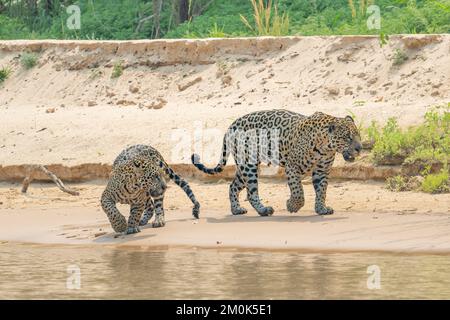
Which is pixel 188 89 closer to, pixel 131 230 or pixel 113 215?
pixel 131 230

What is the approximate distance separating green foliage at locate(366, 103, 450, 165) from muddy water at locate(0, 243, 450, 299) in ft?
11.1

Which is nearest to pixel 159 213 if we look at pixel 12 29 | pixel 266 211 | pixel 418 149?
pixel 266 211

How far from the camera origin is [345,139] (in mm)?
13742

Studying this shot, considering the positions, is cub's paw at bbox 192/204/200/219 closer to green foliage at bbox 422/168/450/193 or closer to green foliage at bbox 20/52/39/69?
green foliage at bbox 422/168/450/193

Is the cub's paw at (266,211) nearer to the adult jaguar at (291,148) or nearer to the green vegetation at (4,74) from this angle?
the adult jaguar at (291,148)

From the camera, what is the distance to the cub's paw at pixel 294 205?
14.0m

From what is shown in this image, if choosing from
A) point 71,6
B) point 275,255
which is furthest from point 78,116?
point 71,6

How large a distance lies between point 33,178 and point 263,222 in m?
4.60

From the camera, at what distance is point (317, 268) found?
11500 millimetres

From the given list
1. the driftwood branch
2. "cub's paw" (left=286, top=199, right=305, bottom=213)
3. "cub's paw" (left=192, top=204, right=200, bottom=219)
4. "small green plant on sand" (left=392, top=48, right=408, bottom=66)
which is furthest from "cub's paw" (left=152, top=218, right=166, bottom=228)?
"small green plant on sand" (left=392, top=48, right=408, bottom=66)

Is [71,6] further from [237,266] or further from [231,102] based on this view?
[237,266]

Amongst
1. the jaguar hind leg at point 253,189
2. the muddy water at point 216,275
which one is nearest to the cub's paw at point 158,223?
the muddy water at point 216,275

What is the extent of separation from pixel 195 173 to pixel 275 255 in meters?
4.53

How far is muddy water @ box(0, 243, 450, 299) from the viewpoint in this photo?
1057 cm
